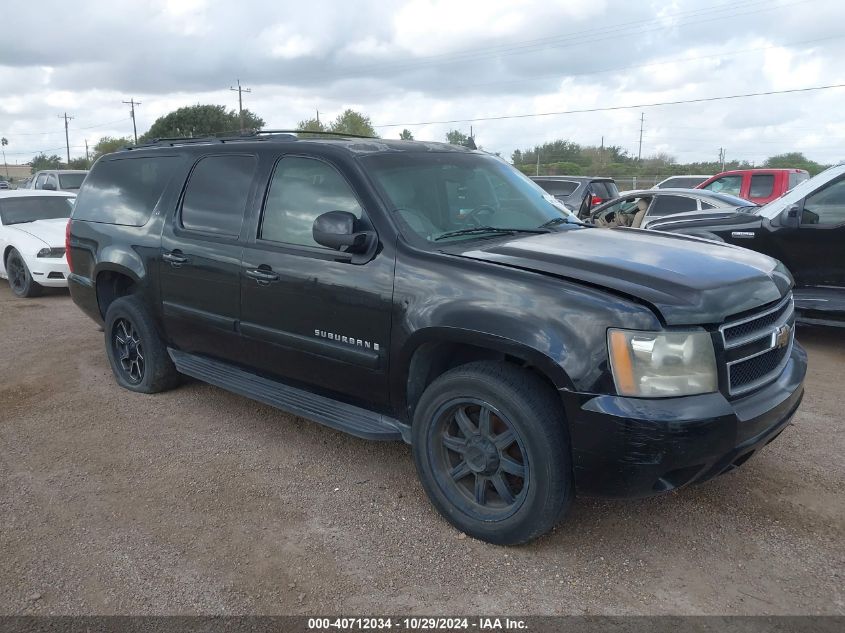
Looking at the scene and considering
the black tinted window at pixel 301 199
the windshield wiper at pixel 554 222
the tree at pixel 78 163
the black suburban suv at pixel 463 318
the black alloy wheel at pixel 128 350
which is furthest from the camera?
the tree at pixel 78 163

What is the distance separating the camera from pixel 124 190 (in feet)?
17.6

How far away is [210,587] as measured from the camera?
298 cm

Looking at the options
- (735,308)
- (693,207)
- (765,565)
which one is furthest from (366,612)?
(693,207)

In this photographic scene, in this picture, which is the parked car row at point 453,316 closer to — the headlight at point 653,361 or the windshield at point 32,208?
the headlight at point 653,361

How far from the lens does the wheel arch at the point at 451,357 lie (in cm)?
294

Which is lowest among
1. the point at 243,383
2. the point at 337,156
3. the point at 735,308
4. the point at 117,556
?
the point at 117,556

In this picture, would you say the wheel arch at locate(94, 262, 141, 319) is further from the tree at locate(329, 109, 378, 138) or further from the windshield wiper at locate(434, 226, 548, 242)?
the tree at locate(329, 109, 378, 138)

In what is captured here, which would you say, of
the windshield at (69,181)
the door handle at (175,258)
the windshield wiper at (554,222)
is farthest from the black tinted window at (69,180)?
the windshield wiper at (554,222)

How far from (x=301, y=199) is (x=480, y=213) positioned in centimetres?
103

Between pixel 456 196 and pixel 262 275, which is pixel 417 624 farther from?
pixel 456 196

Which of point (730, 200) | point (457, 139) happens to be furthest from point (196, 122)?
point (730, 200)

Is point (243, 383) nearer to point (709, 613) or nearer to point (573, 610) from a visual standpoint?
point (573, 610)

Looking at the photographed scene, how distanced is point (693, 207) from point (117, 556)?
981 centimetres

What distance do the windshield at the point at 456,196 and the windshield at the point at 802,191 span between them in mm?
3413
